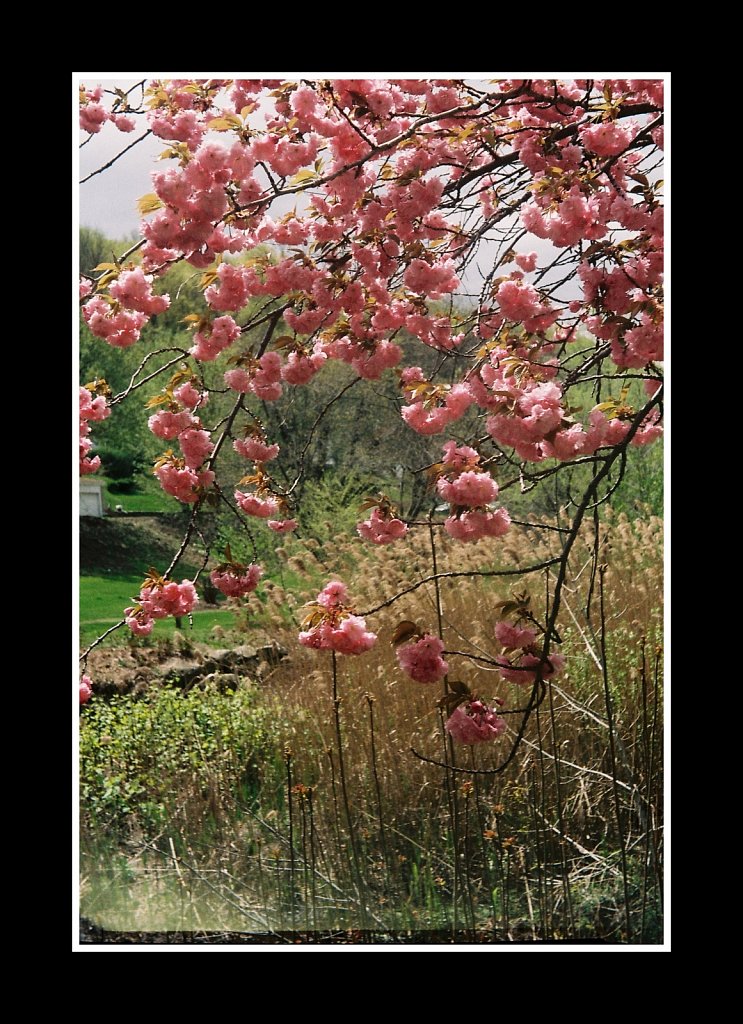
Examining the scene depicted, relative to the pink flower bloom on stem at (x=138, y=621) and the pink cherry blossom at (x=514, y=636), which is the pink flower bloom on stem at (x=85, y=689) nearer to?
the pink flower bloom on stem at (x=138, y=621)

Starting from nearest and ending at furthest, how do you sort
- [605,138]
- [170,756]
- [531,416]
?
1. [531,416]
2. [605,138]
3. [170,756]

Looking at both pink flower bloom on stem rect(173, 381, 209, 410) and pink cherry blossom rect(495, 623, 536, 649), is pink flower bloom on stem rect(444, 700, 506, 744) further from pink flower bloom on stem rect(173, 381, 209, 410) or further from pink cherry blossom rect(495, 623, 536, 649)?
pink flower bloom on stem rect(173, 381, 209, 410)

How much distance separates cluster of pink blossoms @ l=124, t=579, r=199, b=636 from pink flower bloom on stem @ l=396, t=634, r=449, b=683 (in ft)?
1.75

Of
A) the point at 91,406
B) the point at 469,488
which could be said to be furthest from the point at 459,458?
the point at 91,406

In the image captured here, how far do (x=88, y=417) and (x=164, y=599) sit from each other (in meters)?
0.48

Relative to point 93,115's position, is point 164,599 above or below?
below

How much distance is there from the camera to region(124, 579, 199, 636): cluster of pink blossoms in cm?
263

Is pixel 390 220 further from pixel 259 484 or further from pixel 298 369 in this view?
pixel 259 484

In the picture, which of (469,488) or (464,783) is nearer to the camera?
(469,488)

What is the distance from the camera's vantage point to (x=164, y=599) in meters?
2.63

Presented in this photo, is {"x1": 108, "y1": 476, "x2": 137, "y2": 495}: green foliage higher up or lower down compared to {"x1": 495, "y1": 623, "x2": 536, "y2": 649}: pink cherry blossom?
higher up

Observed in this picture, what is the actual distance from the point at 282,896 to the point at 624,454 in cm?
135

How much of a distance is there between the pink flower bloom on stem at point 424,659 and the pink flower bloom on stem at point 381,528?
0.28 meters

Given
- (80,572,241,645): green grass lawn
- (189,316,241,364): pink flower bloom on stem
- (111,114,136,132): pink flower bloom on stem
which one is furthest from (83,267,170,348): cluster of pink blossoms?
(80,572,241,645): green grass lawn
